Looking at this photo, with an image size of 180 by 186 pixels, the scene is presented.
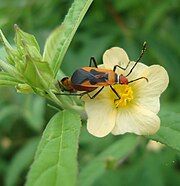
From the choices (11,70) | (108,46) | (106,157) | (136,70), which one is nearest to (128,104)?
(136,70)

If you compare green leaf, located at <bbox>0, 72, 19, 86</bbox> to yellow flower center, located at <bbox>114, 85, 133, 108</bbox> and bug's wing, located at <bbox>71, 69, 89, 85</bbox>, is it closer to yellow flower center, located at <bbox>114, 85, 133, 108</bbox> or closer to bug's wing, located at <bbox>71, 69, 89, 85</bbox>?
bug's wing, located at <bbox>71, 69, 89, 85</bbox>

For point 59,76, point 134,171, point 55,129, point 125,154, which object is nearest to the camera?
point 55,129

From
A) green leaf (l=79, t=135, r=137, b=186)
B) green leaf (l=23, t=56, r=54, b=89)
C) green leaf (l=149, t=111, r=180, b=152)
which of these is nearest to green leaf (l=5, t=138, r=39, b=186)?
green leaf (l=79, t=135, r=137, b=186)

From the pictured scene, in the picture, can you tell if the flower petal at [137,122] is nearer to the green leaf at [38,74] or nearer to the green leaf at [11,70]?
the green leaf at [38,74]

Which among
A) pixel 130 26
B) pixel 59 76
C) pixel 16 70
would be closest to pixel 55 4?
pixel 130 26

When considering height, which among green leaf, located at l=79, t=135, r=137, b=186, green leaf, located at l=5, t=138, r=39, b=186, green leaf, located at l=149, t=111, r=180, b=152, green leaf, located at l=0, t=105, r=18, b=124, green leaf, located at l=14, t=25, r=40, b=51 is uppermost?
green leaf, located at l=14, t=25, r=40, b=51

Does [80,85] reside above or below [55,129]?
above

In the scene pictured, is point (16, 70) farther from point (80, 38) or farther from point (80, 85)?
point (80, 38)

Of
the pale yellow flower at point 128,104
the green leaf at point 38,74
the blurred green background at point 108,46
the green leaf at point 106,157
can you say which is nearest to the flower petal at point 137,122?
the pale yellow flower at point 128,104
